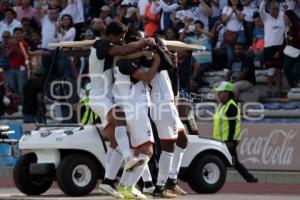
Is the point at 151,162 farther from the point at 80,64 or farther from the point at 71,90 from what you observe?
the point at 80,64

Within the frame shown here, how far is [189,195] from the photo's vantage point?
16125 millimetres

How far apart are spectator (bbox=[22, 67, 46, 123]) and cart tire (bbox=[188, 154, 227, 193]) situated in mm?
7843

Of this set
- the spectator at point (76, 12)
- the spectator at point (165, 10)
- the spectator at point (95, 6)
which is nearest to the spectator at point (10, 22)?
the spectator at point (76, 12)

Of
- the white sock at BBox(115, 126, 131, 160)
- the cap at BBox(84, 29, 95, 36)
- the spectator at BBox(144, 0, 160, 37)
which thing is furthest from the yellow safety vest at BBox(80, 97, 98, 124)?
the spectator at BBox(144, 0, 160, 37)

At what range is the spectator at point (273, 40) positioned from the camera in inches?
901

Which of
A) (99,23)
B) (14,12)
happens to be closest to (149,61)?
(99,23)

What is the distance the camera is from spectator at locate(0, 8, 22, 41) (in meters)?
Answer: 26.8

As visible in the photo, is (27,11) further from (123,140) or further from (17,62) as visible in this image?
(123,140)

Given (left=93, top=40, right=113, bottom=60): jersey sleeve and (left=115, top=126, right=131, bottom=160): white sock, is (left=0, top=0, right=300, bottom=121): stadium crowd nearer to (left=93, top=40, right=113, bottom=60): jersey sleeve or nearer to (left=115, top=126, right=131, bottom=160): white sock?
(left=93, top=40, right=113, bottom=60): jersey sleeve

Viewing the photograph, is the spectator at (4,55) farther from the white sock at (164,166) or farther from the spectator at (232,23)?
the white sock at (164,166)

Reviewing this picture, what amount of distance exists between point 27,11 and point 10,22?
61 centimetres

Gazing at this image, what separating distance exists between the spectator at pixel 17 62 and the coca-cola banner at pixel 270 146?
5.89m

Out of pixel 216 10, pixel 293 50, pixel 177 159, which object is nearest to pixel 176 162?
pixel 177 159

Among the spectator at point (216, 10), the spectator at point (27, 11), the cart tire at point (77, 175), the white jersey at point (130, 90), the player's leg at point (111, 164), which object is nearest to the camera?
the white jersey at point (130, 90)
